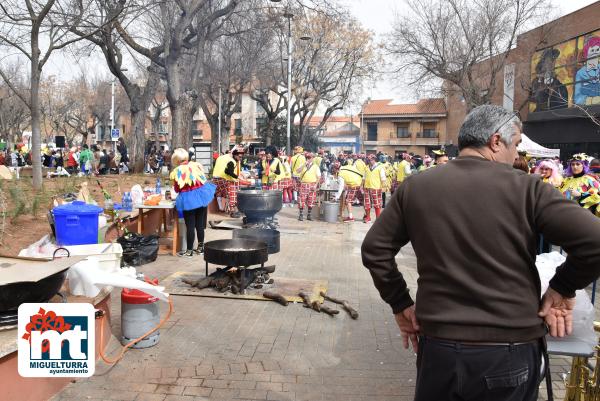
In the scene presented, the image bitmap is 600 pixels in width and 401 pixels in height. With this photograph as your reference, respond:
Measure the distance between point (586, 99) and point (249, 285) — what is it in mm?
25266

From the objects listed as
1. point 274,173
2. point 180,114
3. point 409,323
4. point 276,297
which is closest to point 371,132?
point 180,114

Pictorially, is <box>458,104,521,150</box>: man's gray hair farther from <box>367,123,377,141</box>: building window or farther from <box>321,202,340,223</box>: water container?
<box>367,123,377,141</box>: building window

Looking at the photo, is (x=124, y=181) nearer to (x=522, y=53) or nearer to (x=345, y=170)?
(x=345, y=170)

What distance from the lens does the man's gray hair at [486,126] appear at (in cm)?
212

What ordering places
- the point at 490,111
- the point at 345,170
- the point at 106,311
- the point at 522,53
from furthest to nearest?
the point at 522,53, the point at 345,170, the point at 106,311, the point at 490,111

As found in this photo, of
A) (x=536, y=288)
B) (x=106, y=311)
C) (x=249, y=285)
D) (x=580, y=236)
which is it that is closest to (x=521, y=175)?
(x=580, y=236)

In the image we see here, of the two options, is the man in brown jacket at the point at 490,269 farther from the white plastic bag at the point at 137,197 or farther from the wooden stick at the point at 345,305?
the white plastic bag at the point at 137,197

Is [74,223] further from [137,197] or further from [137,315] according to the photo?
[137,197]

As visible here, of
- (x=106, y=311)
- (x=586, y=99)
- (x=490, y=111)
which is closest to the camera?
(x=490, y=111)

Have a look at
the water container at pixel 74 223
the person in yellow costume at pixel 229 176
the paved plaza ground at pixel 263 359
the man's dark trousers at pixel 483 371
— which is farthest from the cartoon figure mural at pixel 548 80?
the man's dark trousers at pixel 483 371

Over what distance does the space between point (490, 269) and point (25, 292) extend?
295cm

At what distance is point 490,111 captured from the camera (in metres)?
2.16

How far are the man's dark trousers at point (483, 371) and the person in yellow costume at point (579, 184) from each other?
660 centimetres

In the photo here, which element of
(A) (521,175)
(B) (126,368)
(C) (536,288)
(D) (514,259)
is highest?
(A) (521,175)
